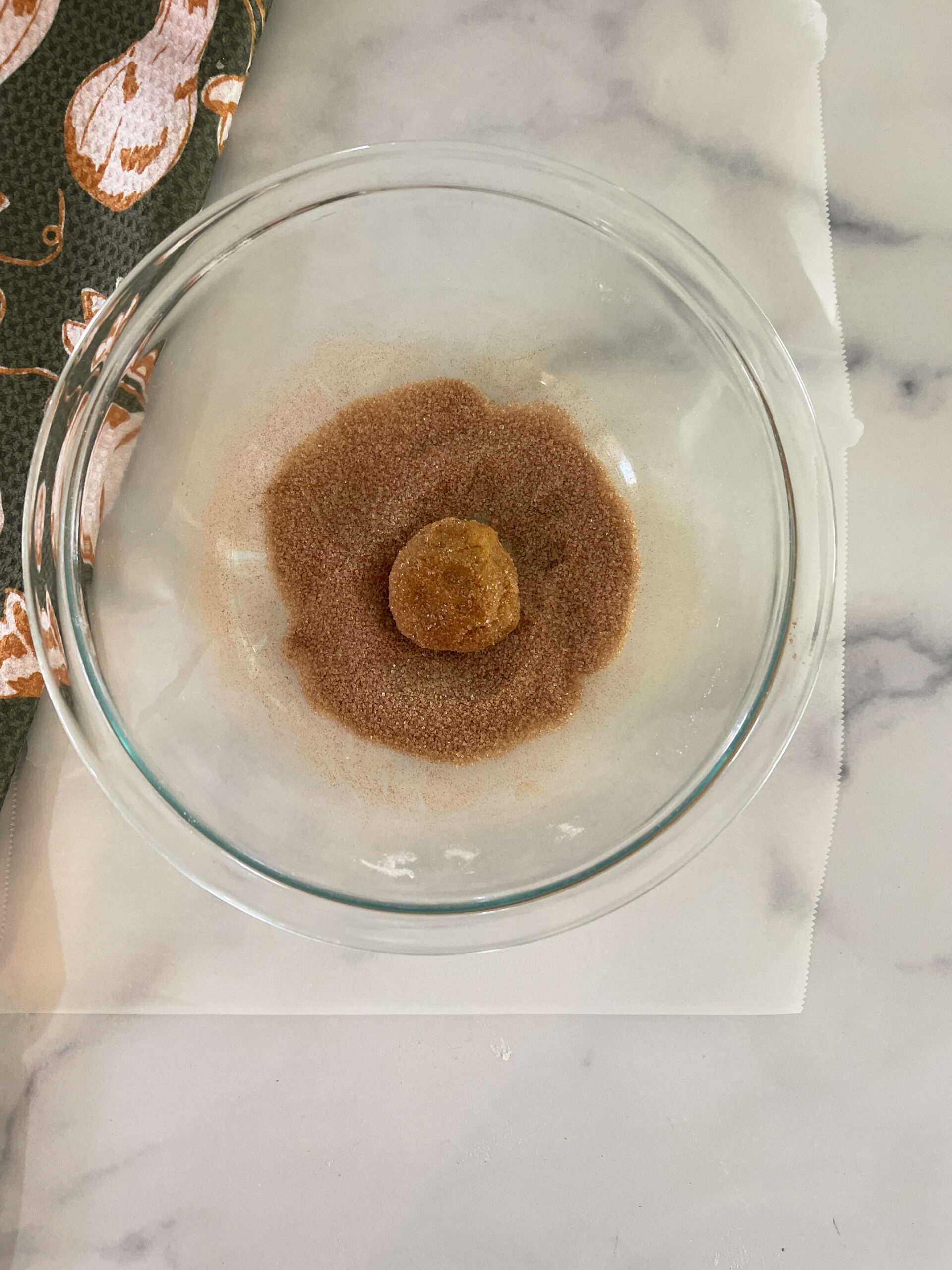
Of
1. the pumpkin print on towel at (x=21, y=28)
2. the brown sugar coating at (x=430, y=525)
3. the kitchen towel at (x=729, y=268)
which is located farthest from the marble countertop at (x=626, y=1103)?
the pumpkin print on towel at (x=21, y=28)

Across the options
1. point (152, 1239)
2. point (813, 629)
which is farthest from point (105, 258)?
point (152, 1239)

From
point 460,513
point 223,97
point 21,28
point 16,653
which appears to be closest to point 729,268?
point 460,513

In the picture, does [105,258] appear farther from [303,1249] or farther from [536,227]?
[303,1249]

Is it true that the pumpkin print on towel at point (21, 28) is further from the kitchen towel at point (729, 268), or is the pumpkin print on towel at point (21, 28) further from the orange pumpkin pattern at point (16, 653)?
the orange pumpkin pattern at point (16, 653)

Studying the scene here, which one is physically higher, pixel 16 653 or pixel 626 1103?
pixel 16 653

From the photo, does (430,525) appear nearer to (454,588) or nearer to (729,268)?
(454,588)

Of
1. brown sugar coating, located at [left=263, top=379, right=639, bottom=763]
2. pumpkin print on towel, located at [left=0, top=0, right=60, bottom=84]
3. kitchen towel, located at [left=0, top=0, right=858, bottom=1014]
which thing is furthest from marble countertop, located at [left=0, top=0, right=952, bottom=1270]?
pumpkin print on towel, located at [left=0, top=0, right=60, bottom=84]
